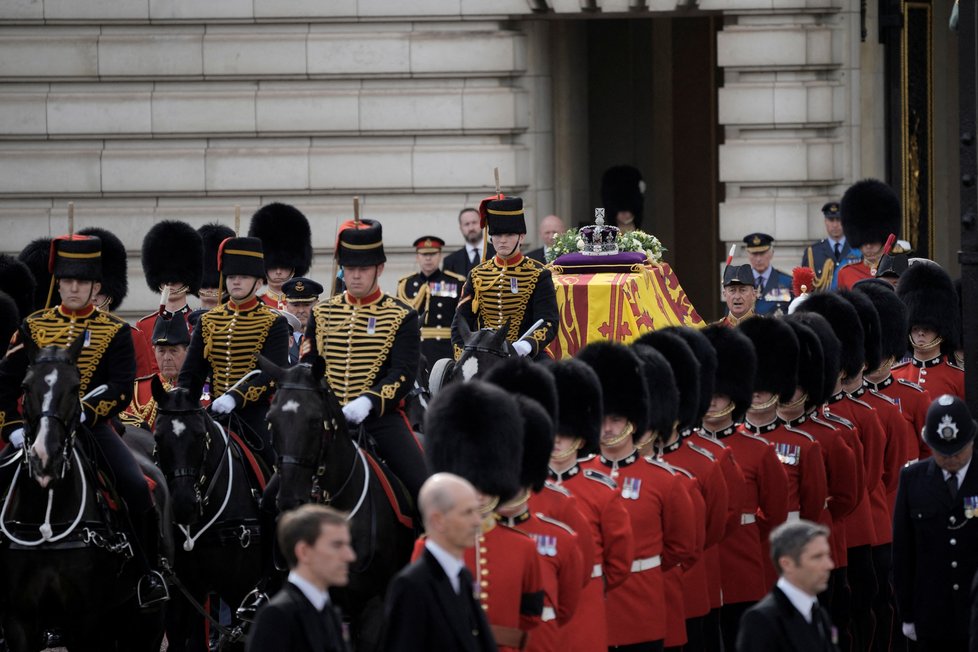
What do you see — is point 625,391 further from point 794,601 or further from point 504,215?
point 504,215

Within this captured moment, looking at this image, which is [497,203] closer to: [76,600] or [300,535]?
[76,600]

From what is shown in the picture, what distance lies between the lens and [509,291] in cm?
1270

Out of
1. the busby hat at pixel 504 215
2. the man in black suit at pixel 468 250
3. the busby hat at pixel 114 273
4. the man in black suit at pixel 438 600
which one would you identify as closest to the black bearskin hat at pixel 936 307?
the busby hat at pixel 504 215

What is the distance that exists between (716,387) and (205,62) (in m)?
8.14

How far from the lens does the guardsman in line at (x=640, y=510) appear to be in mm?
8398

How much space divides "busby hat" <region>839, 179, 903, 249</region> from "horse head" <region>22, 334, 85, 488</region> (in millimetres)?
7150

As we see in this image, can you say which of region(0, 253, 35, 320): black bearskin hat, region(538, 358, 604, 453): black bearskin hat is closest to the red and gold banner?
region(0, 253, 35, 320): black bearskin hat

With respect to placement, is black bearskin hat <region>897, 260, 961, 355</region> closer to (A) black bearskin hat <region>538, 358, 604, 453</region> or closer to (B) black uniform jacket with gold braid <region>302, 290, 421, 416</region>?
(B) black uniform jacket with gold braid <region>302, 290, 421, 416</region>

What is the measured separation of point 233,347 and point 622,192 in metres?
7.82

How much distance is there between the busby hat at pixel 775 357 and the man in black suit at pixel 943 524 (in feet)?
3.18

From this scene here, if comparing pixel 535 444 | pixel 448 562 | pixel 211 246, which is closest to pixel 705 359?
pixel 535 444

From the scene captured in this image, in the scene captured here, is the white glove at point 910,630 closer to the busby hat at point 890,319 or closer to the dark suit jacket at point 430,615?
the busby hat at point 890,319

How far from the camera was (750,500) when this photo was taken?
9.51 m

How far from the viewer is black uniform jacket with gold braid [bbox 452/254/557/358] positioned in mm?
12609
